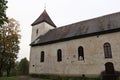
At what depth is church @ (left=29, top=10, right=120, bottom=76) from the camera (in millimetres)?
15375

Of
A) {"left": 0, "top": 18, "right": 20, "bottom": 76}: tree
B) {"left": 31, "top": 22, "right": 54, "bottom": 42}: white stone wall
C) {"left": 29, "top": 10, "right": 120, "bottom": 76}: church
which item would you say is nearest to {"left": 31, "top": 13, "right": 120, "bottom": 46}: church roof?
{"left": 29, "top": 10, "right": 120, "bottom": 76}: church

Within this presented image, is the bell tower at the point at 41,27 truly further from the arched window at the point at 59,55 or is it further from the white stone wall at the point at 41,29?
the arched window at the point at 59,55

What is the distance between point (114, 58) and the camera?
48.3 ft

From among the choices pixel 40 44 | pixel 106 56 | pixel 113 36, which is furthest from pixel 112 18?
pixel 40 44

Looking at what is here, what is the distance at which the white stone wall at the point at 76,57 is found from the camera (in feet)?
50.1

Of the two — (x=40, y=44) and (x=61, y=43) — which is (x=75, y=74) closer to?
(x=61, y=43)

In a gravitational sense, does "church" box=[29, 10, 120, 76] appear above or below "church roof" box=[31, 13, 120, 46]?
below

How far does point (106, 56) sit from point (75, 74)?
4.78 metres

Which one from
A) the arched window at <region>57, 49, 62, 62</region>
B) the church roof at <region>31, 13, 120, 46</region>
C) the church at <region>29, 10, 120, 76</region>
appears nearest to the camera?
the church at <region>29, 10, 120, 76</region>

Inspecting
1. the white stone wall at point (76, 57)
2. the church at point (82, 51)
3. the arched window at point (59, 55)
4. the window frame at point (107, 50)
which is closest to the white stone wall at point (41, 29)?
the church at point (82, 51)

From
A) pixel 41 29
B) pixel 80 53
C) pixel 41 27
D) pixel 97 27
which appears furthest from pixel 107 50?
pixel 41 27

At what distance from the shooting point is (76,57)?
17562mm

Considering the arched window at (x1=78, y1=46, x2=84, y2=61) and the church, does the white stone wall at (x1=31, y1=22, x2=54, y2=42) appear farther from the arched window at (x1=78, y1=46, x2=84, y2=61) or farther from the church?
the arched window at (x1=78, y1=46, x2=84, y2=61)

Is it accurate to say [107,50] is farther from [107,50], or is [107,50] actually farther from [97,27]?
[97,27]
